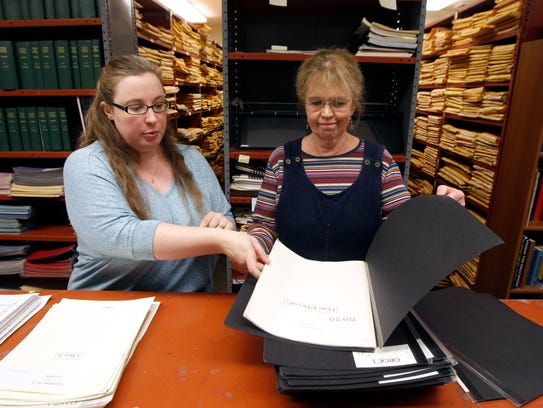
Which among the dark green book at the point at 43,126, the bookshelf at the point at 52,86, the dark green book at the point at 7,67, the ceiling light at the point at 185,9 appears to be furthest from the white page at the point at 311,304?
the ceiling light at the point at 185,9

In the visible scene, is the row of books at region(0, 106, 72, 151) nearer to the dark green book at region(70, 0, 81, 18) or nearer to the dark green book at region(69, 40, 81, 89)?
the dark green book at region(69, 40, 81, 89)

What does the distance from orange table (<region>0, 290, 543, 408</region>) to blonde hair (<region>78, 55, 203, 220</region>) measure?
0.40 meters

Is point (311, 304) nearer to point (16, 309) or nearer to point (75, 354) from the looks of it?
point (75, 354)

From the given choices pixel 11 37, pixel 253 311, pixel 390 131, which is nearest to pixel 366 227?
pixel 253 311

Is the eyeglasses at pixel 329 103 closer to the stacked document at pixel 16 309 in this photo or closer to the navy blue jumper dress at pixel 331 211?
the navy blue jumper dress at pixel 331 211

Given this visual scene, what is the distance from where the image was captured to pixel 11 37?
2637 mm

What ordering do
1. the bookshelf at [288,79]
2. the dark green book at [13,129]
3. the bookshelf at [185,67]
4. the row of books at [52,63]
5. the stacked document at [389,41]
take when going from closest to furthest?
the stacked document at [389,41], the bookshelf at [288,79], the row of books at [52,63], the dark green book at [13,129], the bookshelf at [185,67]

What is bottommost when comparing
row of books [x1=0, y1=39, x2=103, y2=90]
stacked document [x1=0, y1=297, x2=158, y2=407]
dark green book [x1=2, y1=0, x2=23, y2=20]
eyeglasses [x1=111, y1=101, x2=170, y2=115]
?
stacked document [x1=0, y1=297, x2=158, y2=407]

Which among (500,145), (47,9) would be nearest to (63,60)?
(47,9)

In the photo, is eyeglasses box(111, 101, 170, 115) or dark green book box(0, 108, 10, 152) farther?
dark green book box(0, 108, 10, 152)

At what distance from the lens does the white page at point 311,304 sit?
680 millimetres

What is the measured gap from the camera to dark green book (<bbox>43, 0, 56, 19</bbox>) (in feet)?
7.79

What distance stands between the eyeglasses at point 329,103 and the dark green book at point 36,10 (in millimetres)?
2100

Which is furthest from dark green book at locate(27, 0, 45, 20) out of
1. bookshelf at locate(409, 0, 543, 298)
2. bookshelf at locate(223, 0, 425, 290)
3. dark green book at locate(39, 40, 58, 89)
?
bookshelf at locate(409, 0, 543, 298)
